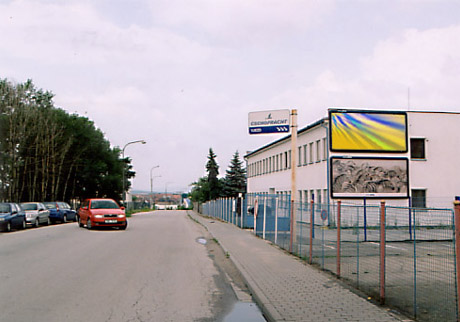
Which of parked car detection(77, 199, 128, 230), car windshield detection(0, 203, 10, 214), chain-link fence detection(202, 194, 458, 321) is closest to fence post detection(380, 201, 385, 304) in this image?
chain-link fence detection(202, 194, 458, 321)

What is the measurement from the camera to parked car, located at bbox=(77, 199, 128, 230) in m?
25.5

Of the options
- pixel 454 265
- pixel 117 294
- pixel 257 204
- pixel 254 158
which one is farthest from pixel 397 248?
pixel 254 158

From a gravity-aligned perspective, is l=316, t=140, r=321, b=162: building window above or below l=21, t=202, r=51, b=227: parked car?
above

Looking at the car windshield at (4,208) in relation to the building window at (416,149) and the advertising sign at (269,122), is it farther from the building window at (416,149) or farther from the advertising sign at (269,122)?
the building window at (416,149)

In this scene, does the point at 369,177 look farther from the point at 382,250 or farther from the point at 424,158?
the point at 382,250

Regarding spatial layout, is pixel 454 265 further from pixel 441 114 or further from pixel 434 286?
pixel 441 114

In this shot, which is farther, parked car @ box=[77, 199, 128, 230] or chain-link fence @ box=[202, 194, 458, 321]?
parked car @ box=[77, 199, 128, 230]

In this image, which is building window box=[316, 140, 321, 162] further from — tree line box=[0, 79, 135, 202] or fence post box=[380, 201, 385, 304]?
fence post box=[380, 201, 385, 304]

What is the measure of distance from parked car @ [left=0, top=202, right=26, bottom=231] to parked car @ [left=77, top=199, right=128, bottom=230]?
3131mm

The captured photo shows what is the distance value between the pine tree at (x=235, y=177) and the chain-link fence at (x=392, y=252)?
74.1 metres

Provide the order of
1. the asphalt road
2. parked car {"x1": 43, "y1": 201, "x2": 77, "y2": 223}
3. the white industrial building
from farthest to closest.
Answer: the white industrial building < parked car {"x1": 43, "y1": 201, "x2": 77, "y2": 223} < the asphalt road

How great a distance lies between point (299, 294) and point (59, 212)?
2896 centimetres

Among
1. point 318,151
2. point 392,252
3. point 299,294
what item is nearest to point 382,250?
point 392,252

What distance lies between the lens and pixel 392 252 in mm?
8031
